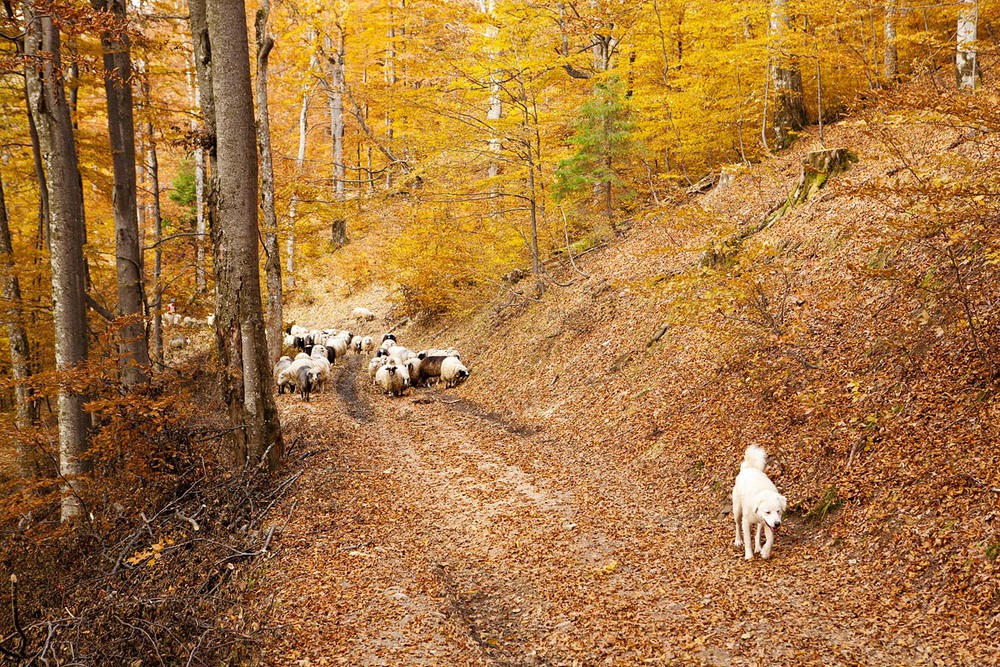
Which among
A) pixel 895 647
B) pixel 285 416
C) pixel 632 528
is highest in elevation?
pixel 895 647

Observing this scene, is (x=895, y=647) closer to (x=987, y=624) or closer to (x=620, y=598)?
(x=987, y=624)

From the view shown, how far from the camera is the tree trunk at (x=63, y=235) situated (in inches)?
322

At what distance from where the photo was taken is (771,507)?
582 cm

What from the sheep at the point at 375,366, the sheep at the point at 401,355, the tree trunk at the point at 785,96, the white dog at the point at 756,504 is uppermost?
the tree trunk at the point at 785,96

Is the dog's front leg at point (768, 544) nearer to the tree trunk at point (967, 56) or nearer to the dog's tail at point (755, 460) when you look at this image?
the dog's tail at point (755, 460)

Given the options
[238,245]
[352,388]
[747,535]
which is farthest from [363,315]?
[747,535]

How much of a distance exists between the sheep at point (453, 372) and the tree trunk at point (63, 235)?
30.2 feet

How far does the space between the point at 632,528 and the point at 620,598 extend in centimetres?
168

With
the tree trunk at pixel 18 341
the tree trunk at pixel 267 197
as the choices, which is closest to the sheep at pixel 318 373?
the tree trunk at pixel 267 197

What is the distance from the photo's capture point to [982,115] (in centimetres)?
513

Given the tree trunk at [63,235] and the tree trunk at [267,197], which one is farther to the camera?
the tree trunk at [267,197]

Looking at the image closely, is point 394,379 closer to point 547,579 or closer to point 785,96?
point 547,579

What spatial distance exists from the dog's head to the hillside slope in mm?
466

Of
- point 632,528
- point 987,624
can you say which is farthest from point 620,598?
point 987,624
